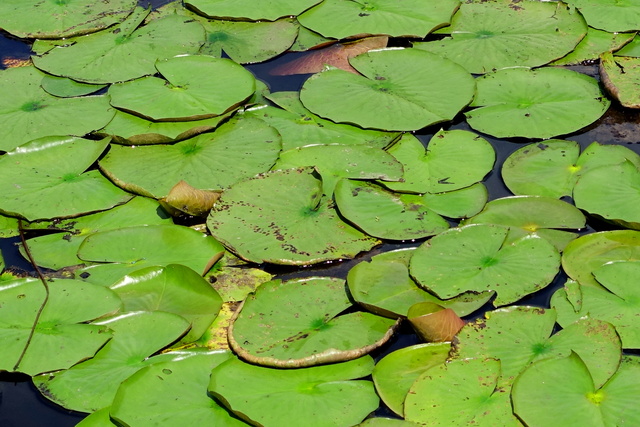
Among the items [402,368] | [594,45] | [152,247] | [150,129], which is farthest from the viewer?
[594,45]

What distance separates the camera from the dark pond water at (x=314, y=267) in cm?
229

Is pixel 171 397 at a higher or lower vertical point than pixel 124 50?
lower

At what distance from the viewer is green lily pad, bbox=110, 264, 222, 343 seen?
2.57 m

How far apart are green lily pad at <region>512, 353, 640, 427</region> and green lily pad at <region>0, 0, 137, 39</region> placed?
2975 mm

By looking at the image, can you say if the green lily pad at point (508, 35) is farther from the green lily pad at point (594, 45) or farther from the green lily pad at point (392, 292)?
the green lily pad at point (392, 292)

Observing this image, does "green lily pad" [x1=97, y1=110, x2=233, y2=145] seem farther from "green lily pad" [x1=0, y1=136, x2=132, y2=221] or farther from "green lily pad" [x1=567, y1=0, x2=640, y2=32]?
"green lily pad" [x1=567, y1=0, x2=640, y2=32]

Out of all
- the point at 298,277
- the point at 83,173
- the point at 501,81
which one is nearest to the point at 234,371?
the point at 298,277

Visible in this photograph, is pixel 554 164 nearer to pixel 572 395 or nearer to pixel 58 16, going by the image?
pixel 572 395

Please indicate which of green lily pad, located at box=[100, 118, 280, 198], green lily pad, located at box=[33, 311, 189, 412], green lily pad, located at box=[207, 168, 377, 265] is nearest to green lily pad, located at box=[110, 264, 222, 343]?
green lily pad, located at box=[33, 311, 189, 412]

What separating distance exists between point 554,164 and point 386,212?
76cm

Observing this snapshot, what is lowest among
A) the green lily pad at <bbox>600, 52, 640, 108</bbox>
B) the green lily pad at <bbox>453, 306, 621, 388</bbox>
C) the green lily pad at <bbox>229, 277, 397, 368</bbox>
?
the green lily pad at <bbox>229, 277, 397, 368</bbox>

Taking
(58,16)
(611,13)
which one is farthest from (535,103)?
(58,16)

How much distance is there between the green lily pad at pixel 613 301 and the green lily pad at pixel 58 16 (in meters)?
2.84

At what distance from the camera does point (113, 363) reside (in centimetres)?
238
